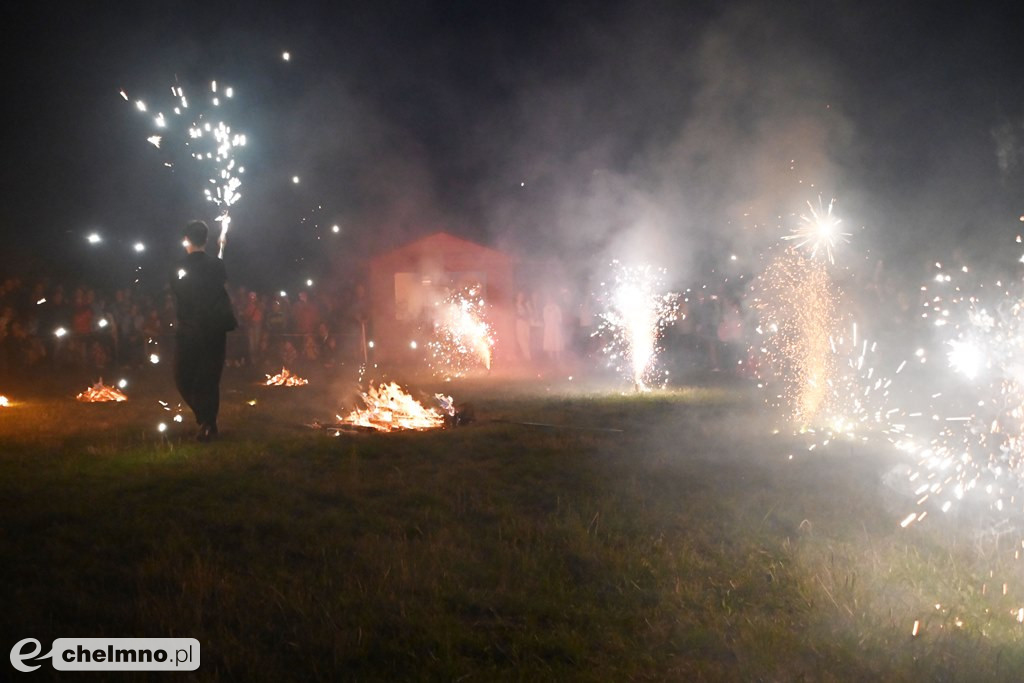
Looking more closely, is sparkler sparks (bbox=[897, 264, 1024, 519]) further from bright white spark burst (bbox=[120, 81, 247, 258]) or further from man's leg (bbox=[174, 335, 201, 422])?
bright white spark burst (bbox=[120, 81, 247, 258])

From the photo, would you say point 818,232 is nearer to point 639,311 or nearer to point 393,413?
point 639,311

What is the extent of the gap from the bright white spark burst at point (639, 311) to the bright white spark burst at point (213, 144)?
6.97m

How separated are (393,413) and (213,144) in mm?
4748

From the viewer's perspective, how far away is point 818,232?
52.1 ft

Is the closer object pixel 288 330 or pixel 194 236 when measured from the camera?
pixel 194 236

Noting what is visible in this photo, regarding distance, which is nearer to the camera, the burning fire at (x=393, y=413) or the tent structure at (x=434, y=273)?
the burning fire at (x=393, y=413)

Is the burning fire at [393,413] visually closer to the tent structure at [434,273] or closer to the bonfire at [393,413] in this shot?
the bonfire at [393,413]

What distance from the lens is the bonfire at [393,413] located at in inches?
408

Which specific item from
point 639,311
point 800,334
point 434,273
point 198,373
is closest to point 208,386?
point 198,373

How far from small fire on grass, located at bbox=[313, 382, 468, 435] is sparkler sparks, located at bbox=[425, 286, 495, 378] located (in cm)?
759

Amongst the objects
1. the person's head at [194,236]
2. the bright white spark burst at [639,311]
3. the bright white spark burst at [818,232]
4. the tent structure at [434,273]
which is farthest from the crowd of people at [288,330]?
the person's head at [194,236]

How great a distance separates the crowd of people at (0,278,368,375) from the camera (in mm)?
16531

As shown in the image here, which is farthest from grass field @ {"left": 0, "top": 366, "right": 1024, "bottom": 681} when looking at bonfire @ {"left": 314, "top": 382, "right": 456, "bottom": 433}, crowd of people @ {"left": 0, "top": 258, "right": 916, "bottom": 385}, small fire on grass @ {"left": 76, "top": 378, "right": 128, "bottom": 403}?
crowd of people @ {"left": 0, "top": 258, "right": 916, "bottom": 385}

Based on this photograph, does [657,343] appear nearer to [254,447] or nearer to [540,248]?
[540,248]
